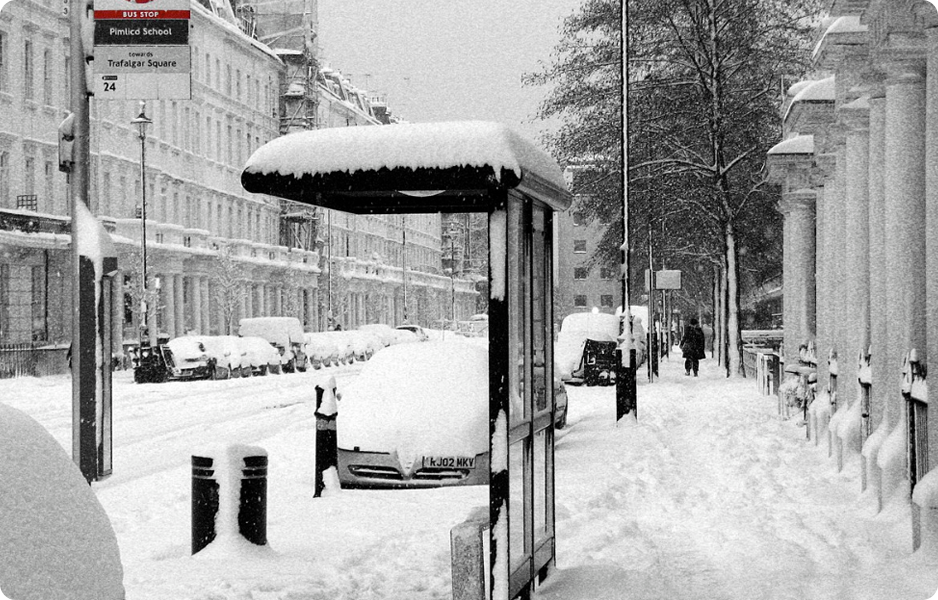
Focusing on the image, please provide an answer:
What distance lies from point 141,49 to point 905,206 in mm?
7248

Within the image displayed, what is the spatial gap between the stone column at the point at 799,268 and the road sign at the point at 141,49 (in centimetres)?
1286

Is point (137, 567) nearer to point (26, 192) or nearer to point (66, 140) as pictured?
point (66, 140)

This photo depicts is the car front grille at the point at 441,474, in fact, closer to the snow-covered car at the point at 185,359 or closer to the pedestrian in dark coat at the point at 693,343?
the pedestrian in dark coat at the point at 693,343

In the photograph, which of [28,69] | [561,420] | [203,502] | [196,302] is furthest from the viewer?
[196,302]

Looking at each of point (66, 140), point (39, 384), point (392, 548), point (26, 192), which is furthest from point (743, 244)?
point (392, 548)

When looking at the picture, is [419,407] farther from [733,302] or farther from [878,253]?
[733,302]

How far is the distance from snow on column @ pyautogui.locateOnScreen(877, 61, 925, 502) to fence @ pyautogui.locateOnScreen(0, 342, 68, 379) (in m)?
32.1

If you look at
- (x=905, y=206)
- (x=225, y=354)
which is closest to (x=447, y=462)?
(x=905, y=206)

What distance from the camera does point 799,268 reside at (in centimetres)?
2450

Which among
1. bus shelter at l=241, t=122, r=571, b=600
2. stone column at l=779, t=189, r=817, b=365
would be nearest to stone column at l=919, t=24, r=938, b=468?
bus shelter at l=241, t=122, r=571, b=600

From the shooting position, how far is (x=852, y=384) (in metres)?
16.7

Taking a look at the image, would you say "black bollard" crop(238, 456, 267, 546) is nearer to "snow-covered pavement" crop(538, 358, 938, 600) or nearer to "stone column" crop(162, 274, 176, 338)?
"snow-covered pavement" crop(538, 358, 938, 600)

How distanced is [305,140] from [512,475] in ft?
6.70

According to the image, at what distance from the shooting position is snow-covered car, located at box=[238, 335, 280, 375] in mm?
45478
